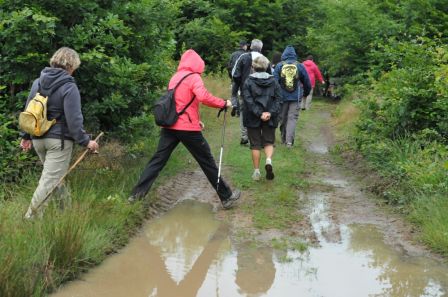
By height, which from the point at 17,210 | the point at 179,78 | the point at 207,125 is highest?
the point at 179,78

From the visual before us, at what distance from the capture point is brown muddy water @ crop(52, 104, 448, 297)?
5348 mm

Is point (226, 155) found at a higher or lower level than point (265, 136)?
lower

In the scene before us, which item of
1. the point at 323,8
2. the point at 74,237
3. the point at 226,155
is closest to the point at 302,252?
the point at 74,237

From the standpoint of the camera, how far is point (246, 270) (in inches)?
228

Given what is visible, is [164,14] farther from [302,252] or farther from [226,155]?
[302,252]

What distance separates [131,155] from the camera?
888 cm

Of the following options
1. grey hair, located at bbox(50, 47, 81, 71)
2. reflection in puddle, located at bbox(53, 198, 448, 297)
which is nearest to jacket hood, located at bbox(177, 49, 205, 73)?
grey hair, located at bbox(50, 47, 81, 71)

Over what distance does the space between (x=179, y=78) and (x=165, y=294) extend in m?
3.02

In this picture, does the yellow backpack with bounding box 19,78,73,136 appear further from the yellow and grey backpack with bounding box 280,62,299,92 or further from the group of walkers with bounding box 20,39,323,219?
the yellow and grey backpack with bounding box 280,62,299,92

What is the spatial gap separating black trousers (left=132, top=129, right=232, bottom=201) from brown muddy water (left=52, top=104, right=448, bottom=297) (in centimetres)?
47

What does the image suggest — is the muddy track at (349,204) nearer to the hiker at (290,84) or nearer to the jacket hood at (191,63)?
the hiker at (290,84)

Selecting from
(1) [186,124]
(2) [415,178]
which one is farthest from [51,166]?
(2) [415,178]

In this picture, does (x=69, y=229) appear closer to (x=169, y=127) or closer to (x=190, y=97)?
(x=169, y=127)

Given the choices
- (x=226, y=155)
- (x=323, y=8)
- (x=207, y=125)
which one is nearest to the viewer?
(x=226, y=155)
